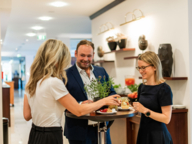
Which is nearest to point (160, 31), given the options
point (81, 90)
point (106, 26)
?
point (81, 90)

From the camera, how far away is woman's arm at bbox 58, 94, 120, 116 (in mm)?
1937

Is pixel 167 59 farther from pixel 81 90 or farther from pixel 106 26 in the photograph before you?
pixel 106 26

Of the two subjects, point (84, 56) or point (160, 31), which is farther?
point (160, 31)

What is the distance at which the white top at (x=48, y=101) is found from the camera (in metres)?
1.90

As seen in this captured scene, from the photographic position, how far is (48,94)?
1.90m

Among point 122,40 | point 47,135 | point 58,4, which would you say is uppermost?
point 58,4

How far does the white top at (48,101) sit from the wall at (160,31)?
7.99 feet

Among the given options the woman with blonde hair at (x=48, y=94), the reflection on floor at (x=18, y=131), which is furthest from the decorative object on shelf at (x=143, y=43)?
the reflection on floor at (x=18, y=131)

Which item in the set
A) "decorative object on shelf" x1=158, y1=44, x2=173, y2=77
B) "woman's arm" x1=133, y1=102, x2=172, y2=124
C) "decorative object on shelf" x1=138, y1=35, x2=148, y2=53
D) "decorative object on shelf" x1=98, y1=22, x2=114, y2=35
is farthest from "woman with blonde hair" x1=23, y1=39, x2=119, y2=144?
"decorative object on shelf" x1=98, y1=22, x2=114, y2=35

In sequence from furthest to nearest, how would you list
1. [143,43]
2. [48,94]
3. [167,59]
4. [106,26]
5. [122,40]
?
1. [106,26]
2. [122,40]
3. [143,43]
4. [167,59]
5. [48,94]

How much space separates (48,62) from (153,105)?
3.38ft

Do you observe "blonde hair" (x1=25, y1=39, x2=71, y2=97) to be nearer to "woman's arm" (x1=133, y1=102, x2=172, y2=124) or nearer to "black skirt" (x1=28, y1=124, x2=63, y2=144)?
"black skirt" (x1=28, y1=124, x2=63, y2=144)

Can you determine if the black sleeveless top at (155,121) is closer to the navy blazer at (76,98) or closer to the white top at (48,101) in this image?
the navy blazer at (76,98)

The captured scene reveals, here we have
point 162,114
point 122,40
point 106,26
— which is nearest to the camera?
point 162,114
